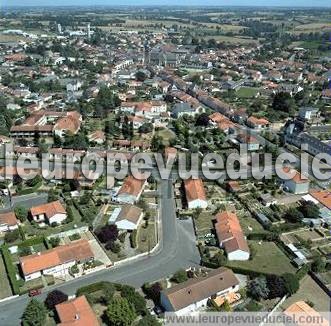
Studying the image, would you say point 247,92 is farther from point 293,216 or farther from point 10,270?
point 10,270

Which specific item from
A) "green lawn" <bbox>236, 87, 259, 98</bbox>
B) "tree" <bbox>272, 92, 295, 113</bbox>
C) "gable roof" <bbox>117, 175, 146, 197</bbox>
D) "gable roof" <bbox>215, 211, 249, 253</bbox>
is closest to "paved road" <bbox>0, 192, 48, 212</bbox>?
"gable roof" <bbox>117, 175, 146, 197</bbox>

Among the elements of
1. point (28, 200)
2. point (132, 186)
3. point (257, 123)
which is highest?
point (132, 186)

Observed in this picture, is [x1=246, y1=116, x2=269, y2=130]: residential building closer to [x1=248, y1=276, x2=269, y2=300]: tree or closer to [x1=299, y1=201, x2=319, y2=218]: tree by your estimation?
[x1=299, y1=201, x2=319, y2=218]: tree

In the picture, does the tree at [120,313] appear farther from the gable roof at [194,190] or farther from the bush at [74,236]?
the gable roof at [194,190]

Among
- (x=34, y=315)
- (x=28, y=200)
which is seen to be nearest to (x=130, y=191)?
(x=28, y=200)

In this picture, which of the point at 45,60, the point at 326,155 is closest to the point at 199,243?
the point at 326,155

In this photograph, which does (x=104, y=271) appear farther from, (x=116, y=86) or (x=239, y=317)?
(x=116, y=86)
